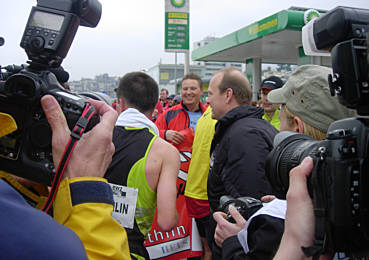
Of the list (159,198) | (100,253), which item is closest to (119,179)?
(159,198)

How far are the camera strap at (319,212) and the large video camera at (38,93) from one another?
76cm

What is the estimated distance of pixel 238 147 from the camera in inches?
94.9

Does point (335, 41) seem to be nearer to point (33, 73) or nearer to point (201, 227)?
point (33, 73)

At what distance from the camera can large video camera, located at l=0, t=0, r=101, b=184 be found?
42.2 inches

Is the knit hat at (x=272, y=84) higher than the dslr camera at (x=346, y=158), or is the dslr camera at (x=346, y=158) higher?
the knit hat at (x=272, y=84)

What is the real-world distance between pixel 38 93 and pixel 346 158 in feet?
3.26

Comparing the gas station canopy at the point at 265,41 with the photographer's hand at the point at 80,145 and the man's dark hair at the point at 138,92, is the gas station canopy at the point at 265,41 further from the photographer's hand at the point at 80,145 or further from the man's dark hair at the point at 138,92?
the photographer's hand at the point at 80,145

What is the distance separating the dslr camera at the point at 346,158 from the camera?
94 cm

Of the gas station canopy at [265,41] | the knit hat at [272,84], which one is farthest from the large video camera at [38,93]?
the gas station canopy at [265,41]

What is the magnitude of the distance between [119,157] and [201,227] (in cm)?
169

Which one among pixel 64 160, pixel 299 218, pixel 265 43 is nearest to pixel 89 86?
pixel 265 43

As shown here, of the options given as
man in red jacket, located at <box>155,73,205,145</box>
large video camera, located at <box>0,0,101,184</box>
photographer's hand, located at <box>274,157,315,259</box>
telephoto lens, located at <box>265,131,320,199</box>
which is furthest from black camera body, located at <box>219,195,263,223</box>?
man in red jacket, located at <box>155,73,205,145</box>

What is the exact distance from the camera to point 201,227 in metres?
3.55

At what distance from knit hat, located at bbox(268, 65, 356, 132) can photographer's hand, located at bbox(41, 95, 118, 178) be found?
1095mm
